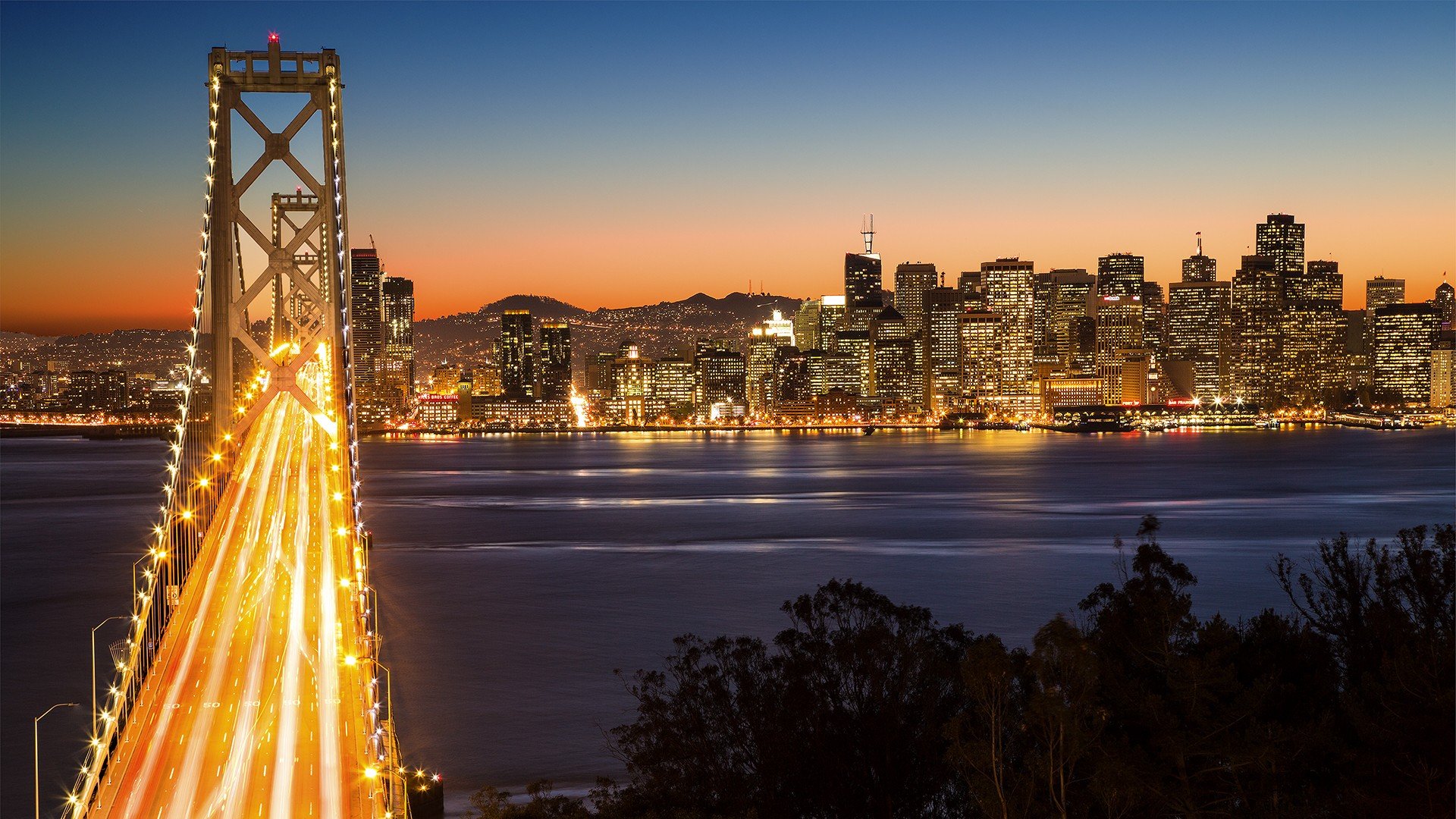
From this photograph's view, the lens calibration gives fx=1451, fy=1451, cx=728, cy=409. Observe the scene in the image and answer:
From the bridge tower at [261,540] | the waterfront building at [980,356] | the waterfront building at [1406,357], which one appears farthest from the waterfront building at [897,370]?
the bridge tower at [261,540]

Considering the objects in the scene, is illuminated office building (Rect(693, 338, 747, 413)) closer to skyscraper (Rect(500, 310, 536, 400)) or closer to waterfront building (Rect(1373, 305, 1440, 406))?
skyscraper (Rect(500, 310, 536, 400))

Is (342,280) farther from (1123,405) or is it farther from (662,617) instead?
(1123,405)

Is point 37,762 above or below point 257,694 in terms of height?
below

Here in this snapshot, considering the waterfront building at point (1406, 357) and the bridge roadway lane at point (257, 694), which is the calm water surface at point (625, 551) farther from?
the waterfront building at point (1406, 357)

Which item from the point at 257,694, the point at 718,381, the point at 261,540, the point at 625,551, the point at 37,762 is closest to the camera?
the point at 37,762

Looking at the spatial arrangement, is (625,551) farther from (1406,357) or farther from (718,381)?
(1406,357)

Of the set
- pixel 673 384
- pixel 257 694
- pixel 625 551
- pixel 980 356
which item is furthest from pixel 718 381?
pixel 257 694
